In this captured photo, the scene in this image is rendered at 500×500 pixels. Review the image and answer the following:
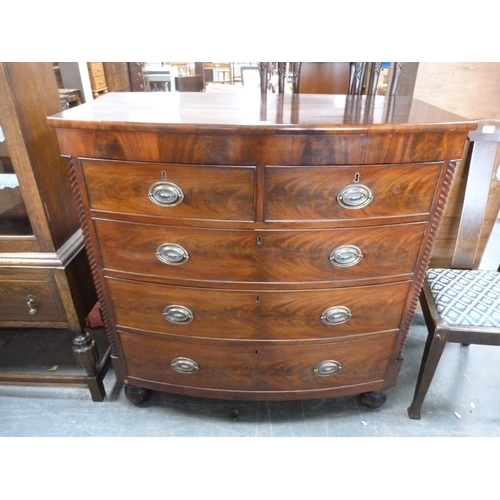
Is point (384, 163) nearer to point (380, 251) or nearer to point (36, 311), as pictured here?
point (380, 251)

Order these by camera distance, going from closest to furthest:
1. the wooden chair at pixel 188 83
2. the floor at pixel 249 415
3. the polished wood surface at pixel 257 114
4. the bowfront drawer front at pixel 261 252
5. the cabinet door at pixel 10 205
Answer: the polished wood surface at pixel 257 114, the bowfront drawer front at pixel 261 252, the cabinet door at pixel 10 205, the floor at pixel 249 415, the wooden chair at pixel 188 83

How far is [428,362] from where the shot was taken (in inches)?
47.8

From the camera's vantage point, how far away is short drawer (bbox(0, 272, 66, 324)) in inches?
45.1

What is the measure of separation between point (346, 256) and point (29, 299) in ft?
3.37

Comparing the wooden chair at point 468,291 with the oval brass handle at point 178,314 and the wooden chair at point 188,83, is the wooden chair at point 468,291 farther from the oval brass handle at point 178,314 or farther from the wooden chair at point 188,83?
the wooden chair at point 188,83

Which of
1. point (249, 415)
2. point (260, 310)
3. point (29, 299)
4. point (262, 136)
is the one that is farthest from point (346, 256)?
point (29, 299)

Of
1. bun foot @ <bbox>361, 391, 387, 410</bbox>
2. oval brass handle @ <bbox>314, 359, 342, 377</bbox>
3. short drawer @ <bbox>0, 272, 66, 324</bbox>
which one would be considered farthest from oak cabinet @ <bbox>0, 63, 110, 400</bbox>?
bun foot @ <bbox>361, 391, 387, 410</bbox>

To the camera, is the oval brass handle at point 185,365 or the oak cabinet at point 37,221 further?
the oval brass handle at point 185,365

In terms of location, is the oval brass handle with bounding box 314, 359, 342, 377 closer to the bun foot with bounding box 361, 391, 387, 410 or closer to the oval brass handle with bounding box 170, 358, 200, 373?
the bun foot with bounding box 361, 391, 387, 410

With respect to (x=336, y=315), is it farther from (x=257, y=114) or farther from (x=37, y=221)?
(x=37, y=221)

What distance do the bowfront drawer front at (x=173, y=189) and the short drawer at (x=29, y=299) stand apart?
42 centimetres

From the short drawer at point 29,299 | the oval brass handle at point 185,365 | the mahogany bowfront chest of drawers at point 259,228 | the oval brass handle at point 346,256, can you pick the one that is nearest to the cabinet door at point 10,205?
the short drawer at point 29,299

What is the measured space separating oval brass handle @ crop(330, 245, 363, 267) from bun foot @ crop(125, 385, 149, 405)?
0.90m

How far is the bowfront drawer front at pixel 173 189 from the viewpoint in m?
0.86
